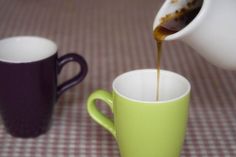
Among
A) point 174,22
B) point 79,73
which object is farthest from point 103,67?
point 174,22

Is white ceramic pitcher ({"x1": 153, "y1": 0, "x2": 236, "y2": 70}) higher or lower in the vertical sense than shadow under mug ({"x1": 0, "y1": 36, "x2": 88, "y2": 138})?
higher

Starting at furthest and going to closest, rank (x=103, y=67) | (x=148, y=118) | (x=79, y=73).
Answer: (x=103, y=67) < (x=79, y=73) < (x=148, y=118)

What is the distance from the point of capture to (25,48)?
69 centimetres

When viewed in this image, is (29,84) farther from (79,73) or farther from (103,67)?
(103,67)

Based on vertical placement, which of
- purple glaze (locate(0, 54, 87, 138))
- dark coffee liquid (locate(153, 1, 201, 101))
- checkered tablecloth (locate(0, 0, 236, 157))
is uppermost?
dark coffee liquid (locate(153, 1, 201, 101))

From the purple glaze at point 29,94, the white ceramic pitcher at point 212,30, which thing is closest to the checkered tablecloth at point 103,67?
the purple glaze at point 29,94

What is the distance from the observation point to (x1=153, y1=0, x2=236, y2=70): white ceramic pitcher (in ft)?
1.62

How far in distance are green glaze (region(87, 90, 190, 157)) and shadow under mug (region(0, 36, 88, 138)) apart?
112mm

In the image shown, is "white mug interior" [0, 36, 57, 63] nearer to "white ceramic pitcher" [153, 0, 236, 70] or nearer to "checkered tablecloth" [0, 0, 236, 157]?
"checkered tablecloth" [0, 0, 236, 157]

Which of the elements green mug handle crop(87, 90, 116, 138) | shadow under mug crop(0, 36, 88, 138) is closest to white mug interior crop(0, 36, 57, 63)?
shadow under mug crop(0, 36, 88, 138)

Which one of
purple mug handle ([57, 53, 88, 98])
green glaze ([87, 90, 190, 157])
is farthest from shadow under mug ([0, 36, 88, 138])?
green glaze ([87, 90, 190, 157])

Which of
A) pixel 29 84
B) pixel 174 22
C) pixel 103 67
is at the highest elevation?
pixel 174 22

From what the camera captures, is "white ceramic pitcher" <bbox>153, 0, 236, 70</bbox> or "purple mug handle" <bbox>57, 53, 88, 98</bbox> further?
"purple mug handle" <bbox>57, 53, 88, 98</bbox>

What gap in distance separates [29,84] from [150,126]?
182 mm
